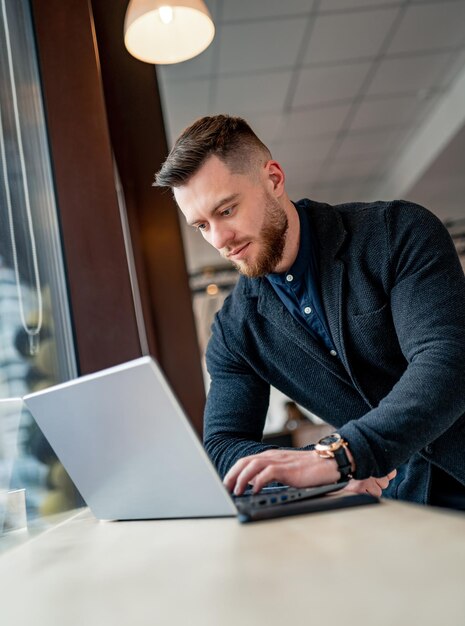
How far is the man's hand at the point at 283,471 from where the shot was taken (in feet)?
2.70

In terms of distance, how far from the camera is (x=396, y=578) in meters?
0.44

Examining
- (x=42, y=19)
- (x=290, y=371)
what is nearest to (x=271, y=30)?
(x=42, y=19)

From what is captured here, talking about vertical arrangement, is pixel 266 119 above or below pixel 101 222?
above

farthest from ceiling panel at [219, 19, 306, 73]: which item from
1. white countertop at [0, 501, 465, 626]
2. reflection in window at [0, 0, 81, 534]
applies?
white countertop at [0, 501, 465, 626]

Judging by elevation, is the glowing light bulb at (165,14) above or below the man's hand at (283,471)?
above

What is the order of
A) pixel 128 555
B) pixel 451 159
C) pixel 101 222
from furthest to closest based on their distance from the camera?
1. pixel 451 159
2. pixel 101 222
3. pixel 128 555

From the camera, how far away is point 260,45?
3590mm

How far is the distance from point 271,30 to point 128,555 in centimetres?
336

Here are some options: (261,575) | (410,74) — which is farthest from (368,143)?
(261,575)

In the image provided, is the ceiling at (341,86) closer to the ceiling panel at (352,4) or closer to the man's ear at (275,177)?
the ceiling panel at (352,4)

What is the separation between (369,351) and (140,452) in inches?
22.9

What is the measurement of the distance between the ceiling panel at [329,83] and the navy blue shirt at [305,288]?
3001 mm

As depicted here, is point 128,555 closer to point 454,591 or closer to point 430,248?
point 454,591

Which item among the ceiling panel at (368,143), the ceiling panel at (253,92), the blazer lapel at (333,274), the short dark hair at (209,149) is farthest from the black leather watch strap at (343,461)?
the ceiling panel at (368,143)
